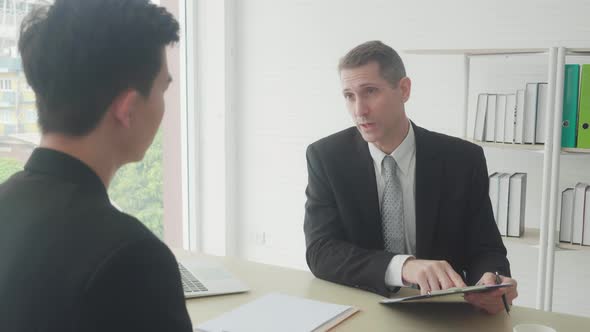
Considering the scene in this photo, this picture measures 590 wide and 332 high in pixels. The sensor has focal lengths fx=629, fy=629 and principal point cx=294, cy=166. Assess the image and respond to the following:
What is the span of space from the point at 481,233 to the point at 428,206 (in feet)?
0.60

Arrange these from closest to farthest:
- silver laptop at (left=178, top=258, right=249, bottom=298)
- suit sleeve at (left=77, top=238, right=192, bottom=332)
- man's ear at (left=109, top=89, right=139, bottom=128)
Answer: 1. suit sleeve at (left=77, top=238, right=192, bottom=332)
2. man's ear at (left=109, top=89, right=139, bottom=128)
3. silver laptop at (left=178, top=258, right=249, bottom=298)

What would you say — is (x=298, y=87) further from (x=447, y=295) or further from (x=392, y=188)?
(x=447, y=295)

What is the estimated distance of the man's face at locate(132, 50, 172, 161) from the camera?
91cm

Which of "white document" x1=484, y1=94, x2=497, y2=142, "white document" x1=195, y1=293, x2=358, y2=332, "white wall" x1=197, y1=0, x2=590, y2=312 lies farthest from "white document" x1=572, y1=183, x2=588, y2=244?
"white document" x1=195, y1=293, x2=358, y2=332

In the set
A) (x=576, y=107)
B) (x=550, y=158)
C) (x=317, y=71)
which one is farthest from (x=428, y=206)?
(x=317, y=71)

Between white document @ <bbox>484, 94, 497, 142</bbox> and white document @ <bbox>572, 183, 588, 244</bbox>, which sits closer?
white document @ <bbox>572, 183, 588, 244</bbox>

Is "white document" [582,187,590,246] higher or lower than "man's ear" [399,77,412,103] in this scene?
lower

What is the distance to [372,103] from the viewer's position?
2043mm

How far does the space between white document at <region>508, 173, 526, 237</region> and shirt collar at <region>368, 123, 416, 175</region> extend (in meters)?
0.89

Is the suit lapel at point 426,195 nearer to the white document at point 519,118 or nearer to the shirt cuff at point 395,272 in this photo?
the shirt cuff at point 395,272

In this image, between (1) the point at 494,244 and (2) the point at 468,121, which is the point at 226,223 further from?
(1) the point at 494,244

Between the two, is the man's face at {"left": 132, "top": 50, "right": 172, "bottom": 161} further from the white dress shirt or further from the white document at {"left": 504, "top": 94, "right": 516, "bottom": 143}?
the white document at {"left": 504, "top": 94, "right": 516, "bottom": 143}

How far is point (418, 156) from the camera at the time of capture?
1988 mm

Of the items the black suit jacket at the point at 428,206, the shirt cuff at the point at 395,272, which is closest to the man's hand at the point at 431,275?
the shirt cuff at the point at 395,272
